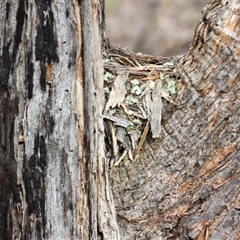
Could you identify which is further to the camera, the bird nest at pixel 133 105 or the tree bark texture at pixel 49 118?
the bird nest at pixel 133 105

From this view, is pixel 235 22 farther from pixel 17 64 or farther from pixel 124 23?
pixel 124 23

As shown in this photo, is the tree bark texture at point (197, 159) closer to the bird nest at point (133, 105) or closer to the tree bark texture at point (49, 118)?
the bird nest at point (133, 105)

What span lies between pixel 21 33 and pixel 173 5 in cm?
995

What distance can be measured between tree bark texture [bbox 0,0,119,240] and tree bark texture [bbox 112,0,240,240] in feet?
0.72

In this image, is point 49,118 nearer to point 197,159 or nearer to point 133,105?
point 133,105

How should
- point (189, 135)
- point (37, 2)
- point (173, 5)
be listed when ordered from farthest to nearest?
point (173, 5) < point (189, 135) < point (37, 2)

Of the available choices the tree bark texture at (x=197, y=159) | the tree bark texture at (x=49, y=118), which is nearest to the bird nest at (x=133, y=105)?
the tree bark texture at (x=197, y=159)

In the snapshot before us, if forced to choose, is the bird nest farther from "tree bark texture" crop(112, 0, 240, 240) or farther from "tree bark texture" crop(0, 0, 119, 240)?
"tree bark texture" crop(0, 0, 119, 240)

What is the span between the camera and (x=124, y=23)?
465 inches

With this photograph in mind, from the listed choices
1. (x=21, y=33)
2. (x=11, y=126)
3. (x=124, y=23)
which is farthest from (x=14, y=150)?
(x=124, y=23)

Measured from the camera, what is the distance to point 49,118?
2.13 meters

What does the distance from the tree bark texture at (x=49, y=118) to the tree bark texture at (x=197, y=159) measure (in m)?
0.22

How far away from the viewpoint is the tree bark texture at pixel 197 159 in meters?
2.18

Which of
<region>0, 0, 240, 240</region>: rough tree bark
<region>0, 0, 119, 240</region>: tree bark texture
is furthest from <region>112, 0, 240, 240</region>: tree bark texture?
<region>0, 0, 119, 240</region>: tree bark texture
